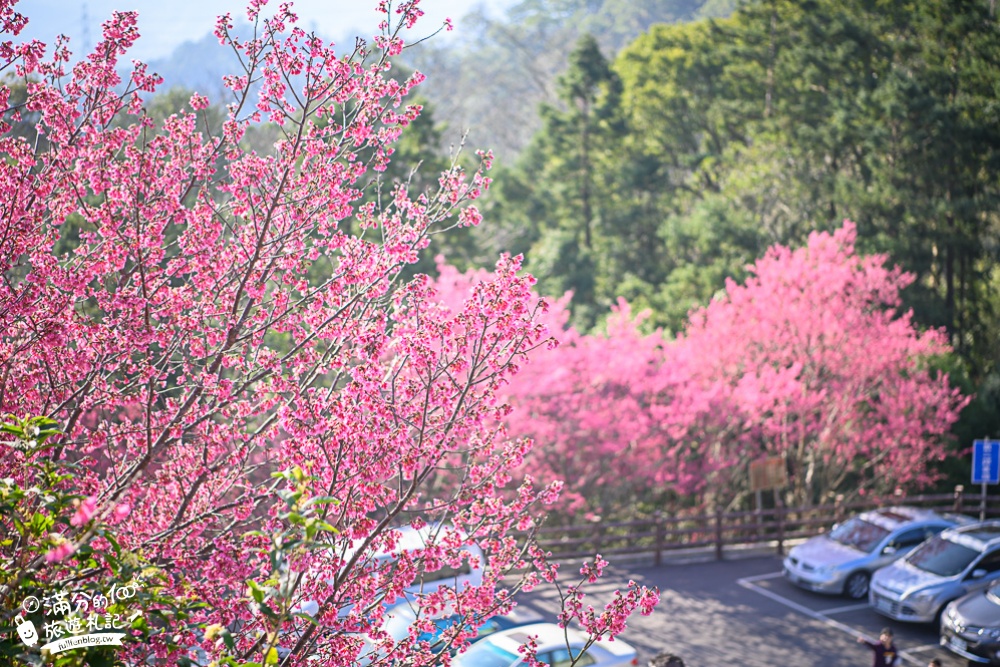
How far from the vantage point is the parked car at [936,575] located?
42.9ft

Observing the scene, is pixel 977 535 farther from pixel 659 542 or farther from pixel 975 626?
pixel 659 542

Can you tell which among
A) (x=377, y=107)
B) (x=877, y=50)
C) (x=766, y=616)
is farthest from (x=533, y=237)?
(x=377, y=107)

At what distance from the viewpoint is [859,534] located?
15164 mm

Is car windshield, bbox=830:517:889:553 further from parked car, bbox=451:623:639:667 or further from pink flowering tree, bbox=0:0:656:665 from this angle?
pink flowering tree, bbox=0:0:656:665

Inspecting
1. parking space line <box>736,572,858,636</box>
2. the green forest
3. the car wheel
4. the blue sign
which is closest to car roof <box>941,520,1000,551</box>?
the car wheel

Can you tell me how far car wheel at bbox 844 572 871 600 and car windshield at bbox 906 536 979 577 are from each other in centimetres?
75

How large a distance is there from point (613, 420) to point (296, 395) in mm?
12924

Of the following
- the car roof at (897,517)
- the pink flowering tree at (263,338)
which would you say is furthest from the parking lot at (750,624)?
the pink flowering tree at (263,338)

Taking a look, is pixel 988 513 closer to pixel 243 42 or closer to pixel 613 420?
pixel 613 420

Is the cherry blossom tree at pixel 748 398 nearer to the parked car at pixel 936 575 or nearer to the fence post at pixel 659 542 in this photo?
the fence post at pixel 659 542

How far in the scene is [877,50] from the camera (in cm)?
3175

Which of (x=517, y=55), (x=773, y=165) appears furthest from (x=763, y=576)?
(x=517, y=55)

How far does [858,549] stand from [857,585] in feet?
2.07

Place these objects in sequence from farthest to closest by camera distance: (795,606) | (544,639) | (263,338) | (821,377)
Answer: (821,377), (795,606), (544,639), (263,338)
